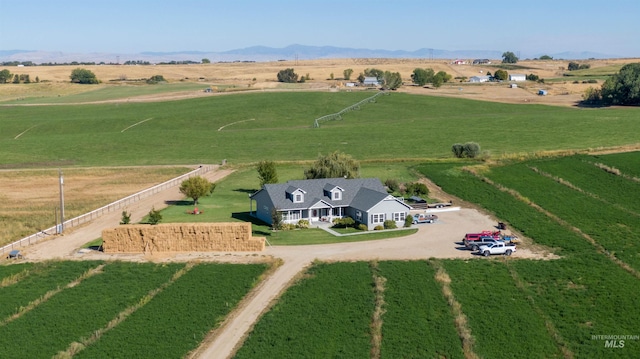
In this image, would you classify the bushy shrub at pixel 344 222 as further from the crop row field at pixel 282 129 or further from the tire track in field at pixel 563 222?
the crop row field at pixel 282 129

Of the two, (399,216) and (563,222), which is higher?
(399,216)

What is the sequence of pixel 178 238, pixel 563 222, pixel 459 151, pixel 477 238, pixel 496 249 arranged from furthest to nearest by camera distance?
pixel 459 151
pixel 563 222
pixel 477 238
pixel 178 238
pixel 496 249

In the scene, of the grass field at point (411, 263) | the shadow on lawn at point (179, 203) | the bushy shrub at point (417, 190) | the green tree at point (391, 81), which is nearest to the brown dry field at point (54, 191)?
the shadow on lawn at point (179, 203)

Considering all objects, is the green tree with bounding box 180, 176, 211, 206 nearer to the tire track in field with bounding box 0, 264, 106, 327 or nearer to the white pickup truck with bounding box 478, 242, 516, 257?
the tire track in field with bounding box 0, 264, 106, 327

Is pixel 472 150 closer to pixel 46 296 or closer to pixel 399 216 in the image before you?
pixel 399 216

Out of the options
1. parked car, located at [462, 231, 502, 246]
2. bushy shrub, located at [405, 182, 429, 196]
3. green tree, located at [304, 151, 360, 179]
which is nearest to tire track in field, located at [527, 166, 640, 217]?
bushy shrub, located at [405, 182, 429, 196]

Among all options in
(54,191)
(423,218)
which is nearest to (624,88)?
(423,218)
